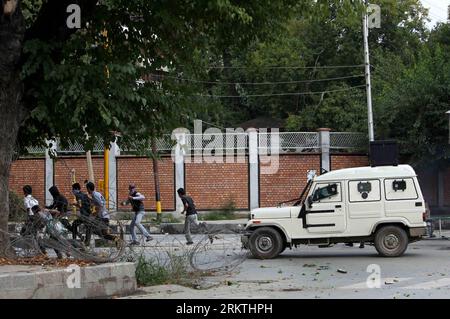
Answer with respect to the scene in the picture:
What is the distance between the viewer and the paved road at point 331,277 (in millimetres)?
9672

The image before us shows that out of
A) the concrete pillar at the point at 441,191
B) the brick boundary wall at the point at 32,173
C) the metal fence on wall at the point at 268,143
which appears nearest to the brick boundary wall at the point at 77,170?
the metal fence on wall at the point at 268,143

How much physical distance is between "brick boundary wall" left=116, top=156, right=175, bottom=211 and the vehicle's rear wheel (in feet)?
51.6

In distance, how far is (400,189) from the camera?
14.4m

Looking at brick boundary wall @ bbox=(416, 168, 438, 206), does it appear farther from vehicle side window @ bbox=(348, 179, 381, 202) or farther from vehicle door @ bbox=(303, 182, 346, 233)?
vehicle door @ bbox=(303, 182, 346, 233)

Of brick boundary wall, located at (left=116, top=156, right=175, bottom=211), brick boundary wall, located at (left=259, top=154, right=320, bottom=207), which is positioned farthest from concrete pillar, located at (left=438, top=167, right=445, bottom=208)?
brick boundary wall, located at (left=116, top=156, right=175, bottom=211)

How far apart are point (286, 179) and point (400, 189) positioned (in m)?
14.7

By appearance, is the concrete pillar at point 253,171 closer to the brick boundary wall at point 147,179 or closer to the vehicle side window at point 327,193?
the brick boundary wall at point 147,179

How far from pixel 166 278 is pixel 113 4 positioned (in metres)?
4.85

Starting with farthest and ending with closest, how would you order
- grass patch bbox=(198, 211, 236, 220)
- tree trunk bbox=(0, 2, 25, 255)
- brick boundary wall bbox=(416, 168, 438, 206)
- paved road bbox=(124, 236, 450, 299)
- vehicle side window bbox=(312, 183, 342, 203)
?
brick boundary wall bbox=(416, 168, 438, 206) → grass patch bbox=(198, 211, 236, 220) → vehicle side window bbox=(312, 183, 342, 203) → tree trunk bbox=(0, 2, 25, 255) → paved road bbox=(124, 236, 450, 299)

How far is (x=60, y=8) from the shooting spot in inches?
416

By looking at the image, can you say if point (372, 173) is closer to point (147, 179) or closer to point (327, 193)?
point (327, 193)

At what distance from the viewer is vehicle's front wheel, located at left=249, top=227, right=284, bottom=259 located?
14.5 meters

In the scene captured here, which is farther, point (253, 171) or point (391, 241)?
point (253, 171)

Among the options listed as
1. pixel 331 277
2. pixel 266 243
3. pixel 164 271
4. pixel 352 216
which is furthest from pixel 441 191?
pixel 164 271
